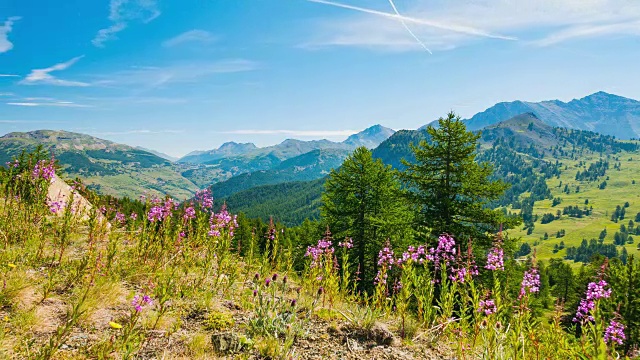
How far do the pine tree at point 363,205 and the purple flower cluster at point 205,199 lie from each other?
51.5ft

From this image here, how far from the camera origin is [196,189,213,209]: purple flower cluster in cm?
841

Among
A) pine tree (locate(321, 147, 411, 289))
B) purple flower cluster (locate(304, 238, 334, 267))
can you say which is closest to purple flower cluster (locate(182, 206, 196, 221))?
purple flower cluster (locate(304, 238, 334, 267))

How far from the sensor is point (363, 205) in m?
25.6

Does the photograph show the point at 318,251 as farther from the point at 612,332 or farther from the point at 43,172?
the point at 43,172

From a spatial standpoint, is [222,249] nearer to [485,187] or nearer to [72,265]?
[72,265]

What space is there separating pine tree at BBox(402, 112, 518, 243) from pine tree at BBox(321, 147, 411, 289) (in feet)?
8.40

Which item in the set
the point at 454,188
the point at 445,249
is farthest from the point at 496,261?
the point at 454,188

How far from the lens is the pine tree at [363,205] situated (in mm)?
24498

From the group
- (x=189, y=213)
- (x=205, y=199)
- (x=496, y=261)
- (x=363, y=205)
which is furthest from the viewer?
(x=363, y=205)

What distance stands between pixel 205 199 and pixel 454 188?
1675cm

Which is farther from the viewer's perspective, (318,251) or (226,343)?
(318,251)

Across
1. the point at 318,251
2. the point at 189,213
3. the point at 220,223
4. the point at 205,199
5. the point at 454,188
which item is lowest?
the point at 318,251

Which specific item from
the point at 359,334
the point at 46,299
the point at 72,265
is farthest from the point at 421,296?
the point at 72,265

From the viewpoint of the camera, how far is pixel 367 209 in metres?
25.8
